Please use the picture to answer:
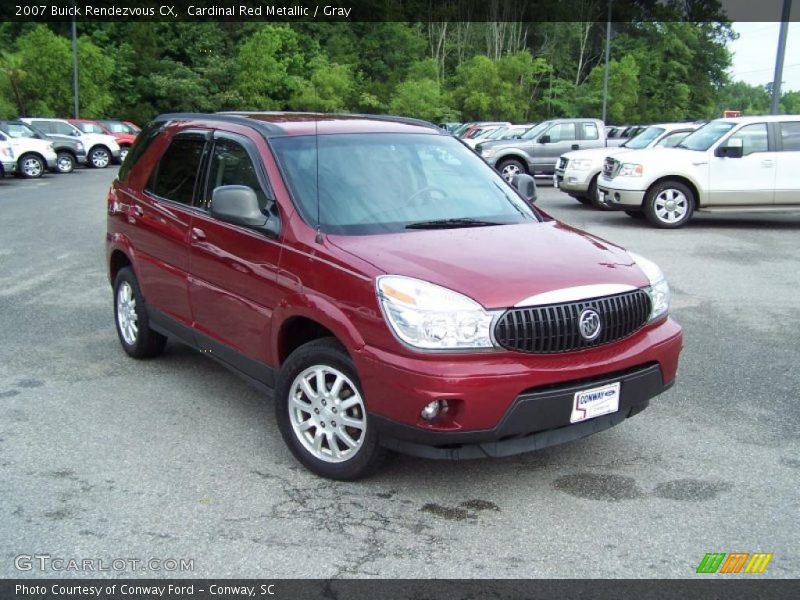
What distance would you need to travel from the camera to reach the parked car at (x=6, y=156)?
22.4 meters

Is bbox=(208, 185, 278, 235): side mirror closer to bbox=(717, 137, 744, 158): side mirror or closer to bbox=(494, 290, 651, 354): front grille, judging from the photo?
bbox=(494, 290, 651, 354): front grille

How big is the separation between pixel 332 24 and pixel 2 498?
2287 inches

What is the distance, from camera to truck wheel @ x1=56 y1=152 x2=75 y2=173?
27781 millimetres

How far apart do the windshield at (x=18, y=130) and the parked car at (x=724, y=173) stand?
1821 cm

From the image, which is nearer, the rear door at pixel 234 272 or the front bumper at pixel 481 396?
the front bumper at pixel 481 396

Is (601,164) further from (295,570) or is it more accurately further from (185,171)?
(295,570)

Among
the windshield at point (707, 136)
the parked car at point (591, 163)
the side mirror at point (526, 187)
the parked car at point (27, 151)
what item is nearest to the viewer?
the side mirror at point (526, 187)

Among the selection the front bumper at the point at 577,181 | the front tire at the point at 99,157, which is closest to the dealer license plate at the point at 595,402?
the front bumper at the point at 577,181

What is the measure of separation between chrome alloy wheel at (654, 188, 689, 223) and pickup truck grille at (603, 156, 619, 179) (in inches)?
35.1

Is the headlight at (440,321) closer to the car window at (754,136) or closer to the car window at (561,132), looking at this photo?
the car window at (754,136)

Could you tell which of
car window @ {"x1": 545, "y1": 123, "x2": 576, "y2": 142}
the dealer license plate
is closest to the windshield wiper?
the dealer license plate

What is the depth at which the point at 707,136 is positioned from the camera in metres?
14.0
